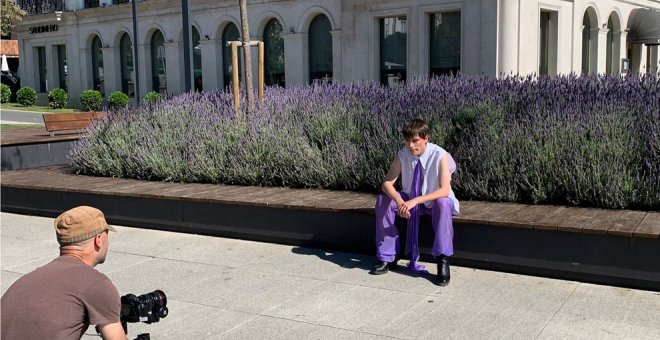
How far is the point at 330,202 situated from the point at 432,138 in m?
1.43

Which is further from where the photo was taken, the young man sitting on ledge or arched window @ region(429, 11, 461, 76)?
arched window @ region(429, 11, 461, 76)

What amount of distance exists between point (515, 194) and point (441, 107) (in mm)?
1556

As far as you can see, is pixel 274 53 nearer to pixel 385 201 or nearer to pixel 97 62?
pixel 97 62

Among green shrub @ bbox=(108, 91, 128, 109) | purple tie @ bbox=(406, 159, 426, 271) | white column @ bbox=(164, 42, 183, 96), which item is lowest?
purple tie @ bbox=(406, 159, 426, 271)

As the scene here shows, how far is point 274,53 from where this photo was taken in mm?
28672

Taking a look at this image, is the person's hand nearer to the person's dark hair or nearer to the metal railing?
the person's dark hair

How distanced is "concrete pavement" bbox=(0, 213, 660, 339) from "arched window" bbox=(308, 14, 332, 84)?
1983 centimetres

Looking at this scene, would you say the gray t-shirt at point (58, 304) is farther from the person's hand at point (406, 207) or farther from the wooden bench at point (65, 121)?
the wooden bench at point (65, 121)

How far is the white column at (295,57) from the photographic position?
26797mm

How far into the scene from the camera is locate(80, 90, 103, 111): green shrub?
3372cm

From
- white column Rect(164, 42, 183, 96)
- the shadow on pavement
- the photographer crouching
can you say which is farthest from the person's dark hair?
white column Rect(164, 42, 183, 96)

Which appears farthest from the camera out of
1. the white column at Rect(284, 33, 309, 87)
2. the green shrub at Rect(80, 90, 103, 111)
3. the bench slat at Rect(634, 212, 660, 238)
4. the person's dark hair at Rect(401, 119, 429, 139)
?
the green shrub at Rect(80, 90, 103, 111)

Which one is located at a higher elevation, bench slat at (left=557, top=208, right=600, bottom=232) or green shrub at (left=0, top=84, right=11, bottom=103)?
green shrub at (left=0, top=84, right=11, bottom=103)

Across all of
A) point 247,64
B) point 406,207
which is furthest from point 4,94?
point 406,207
